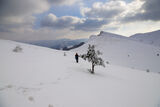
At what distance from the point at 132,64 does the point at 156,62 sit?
→ 25.1 feet

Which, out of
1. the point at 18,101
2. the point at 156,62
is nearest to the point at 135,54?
the point at 156,62

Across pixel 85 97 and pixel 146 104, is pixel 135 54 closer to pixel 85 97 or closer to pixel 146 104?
pixel 146 104

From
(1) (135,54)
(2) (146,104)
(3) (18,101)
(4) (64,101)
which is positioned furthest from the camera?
(1) (135,54)

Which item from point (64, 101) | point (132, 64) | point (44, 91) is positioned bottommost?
point (132, 64)

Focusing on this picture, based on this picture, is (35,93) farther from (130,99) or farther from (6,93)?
(130,99)

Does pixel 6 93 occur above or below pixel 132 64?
above

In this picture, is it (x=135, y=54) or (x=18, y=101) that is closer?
(x=18, y=101)

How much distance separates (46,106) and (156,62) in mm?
35465

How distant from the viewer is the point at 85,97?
13.8 feet

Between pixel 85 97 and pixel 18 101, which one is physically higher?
pixel 18 101

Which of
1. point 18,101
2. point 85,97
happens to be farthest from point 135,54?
point 18,101

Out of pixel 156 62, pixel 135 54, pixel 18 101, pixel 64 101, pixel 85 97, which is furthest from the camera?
pixel 135 54

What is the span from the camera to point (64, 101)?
11.9 feet

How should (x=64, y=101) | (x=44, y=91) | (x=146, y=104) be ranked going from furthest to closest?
(x=146, y=104)
(x=44, y=91)
(x=64, y=101)
